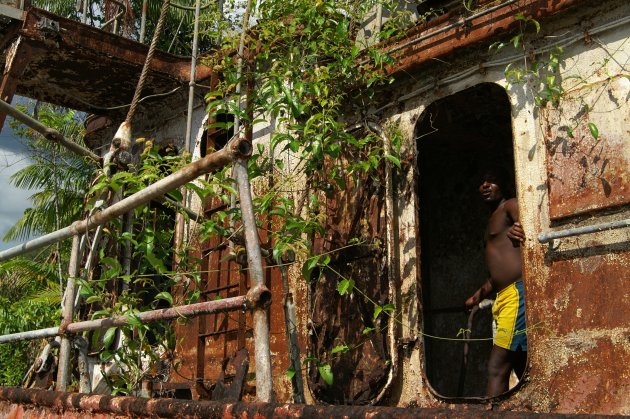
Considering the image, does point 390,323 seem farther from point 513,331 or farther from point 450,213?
point 450,213

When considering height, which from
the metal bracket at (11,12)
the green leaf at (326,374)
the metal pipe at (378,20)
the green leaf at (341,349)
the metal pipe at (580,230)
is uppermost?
the metal bracket at (11,12)

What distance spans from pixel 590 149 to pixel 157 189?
2851mm

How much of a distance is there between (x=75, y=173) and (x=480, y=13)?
11.8 metres

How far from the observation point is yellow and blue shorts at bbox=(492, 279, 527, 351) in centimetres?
554

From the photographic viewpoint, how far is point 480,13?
19.2 ft

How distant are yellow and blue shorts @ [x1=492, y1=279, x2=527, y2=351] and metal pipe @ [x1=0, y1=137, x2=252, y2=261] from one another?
110 inches

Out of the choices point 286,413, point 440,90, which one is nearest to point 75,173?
point 440,90

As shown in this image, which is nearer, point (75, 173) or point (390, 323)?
point (390, 323)

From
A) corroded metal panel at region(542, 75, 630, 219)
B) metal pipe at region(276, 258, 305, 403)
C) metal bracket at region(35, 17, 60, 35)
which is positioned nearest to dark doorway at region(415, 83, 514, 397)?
corroded metal panel at region(542, 75, 630, 219)

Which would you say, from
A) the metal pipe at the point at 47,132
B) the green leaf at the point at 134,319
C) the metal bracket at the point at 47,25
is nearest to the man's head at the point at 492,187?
the metal pipe at the point at 47,132

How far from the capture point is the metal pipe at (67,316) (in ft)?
14.2

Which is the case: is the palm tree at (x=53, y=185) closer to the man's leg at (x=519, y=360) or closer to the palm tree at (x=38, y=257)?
the palm tree at (x=38, y=257)

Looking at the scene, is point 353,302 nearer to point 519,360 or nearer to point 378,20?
point 519,360

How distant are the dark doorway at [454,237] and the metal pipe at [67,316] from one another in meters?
3.77
